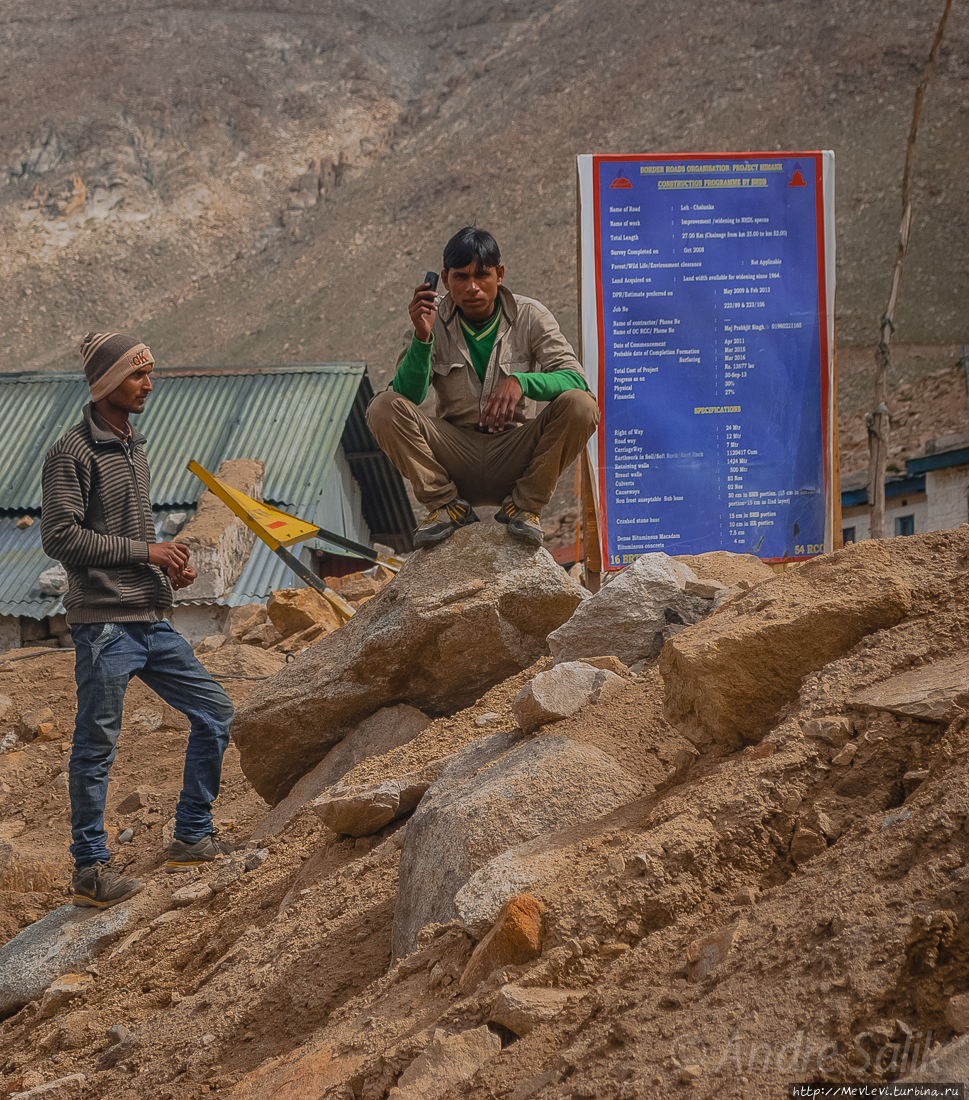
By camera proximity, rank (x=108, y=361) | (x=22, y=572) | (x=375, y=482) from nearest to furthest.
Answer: (x=108, y=361) → (x=22, y=572) → (x=375, y=482)

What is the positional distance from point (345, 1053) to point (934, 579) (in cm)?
209

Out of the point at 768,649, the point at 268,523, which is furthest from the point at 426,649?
Result: the point at 268,523

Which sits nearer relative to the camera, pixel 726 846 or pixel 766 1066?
pixel 766 1066

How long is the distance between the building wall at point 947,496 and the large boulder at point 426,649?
986 cm

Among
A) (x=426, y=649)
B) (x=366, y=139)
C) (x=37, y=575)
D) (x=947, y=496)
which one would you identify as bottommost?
(x=37, y=575)

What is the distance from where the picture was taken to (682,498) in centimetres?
622

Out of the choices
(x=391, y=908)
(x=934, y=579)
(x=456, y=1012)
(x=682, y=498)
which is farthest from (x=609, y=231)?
(x=456, y=1012)

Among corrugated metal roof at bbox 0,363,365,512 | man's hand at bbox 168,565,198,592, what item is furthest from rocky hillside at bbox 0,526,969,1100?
corrugated metal roof at bbox 0,363,365,512

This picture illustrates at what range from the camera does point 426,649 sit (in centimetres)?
491

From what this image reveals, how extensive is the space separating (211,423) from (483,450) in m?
10.00

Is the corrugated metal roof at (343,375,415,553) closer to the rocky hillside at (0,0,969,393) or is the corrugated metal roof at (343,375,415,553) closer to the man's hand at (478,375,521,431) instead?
the man's hand at (478,375,521,431)

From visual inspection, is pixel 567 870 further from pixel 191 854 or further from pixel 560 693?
pixel 191 854

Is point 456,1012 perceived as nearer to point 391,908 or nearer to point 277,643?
point 391,908

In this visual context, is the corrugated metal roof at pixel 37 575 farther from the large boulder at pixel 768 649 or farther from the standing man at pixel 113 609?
the large boulder at pixel 768 649
